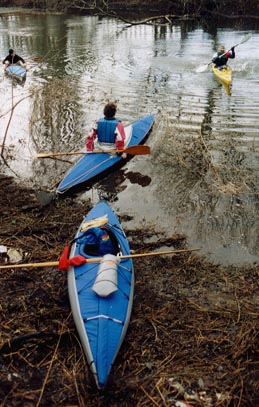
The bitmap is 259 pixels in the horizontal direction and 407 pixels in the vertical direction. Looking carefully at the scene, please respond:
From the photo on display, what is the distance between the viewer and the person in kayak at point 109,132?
796cm

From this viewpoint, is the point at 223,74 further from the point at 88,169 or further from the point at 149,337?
the point at 149,337

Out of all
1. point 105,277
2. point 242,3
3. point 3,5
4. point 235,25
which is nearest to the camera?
point 105,277

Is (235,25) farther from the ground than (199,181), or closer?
farther from the ground

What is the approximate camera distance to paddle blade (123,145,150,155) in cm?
808

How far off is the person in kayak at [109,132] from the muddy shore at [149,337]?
278 centimetres

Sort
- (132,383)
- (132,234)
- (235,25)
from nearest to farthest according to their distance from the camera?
(132,383) → (132,234) → (235,25)

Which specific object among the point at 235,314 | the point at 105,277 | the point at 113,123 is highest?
the point at 113,123

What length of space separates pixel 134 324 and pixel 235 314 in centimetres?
122

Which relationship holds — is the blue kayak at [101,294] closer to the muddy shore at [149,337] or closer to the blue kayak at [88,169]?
the muddy shore at [149,337]

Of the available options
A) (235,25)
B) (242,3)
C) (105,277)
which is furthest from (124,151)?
(242,3)

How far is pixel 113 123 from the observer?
797cm

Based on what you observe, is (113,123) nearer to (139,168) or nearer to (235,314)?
(139,168)

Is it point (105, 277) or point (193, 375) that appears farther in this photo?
point (105, 277)

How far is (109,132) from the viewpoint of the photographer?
8.03 m
